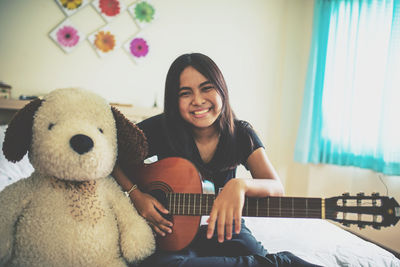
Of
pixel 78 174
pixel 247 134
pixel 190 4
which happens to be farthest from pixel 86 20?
pixel 78 174

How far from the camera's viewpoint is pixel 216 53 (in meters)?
Result: 2.43

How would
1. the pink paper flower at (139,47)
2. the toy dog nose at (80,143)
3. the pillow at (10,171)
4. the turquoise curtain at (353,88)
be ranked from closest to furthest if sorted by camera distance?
the toy dog nose at (80,143)
the pillow at (10,171)
the turquoise curtain at (353,88)
the pink paper flower at (139,47)

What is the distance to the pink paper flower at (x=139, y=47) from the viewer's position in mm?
2135

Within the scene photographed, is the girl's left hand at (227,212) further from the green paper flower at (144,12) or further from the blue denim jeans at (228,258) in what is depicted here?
the green paper flower at (144,12)

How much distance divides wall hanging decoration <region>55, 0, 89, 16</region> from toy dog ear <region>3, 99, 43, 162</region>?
166 centimetres

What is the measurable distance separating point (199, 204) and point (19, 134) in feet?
1.72

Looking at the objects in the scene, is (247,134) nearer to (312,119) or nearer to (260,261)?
(260,261)

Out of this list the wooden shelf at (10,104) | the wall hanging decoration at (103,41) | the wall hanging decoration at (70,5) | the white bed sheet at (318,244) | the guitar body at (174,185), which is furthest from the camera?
the wall hanging decoration at (103,41)

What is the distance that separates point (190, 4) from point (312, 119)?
5.01ft

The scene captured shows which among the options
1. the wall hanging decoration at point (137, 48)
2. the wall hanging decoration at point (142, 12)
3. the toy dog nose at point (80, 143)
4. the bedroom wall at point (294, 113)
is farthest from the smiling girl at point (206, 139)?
the bedroom wall at point (294, 113)

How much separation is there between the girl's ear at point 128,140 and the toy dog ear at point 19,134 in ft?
0.66

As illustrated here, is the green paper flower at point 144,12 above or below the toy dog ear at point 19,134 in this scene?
above

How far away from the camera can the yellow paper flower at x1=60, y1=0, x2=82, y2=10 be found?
1.93 metres

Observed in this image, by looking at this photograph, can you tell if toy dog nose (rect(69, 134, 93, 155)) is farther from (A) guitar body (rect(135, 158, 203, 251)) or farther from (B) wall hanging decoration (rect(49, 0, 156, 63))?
(B) wall hanging decoration (rect(49, 0, 156, 63))
